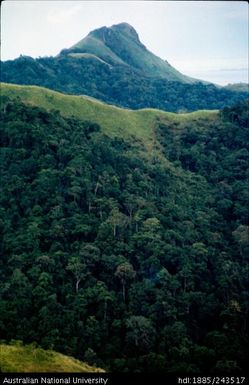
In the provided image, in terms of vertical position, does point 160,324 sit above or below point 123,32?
below

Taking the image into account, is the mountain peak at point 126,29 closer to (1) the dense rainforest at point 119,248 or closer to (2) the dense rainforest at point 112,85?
(2) the dense rainforest at point 112,85

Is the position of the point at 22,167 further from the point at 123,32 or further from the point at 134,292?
the point at 123,32

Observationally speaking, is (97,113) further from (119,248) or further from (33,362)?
(33,362)

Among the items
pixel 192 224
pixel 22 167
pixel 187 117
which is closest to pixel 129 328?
pixel 192 224

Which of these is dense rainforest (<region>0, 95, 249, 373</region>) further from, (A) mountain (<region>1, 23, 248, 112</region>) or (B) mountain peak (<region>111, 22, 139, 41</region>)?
(B) mountain peak (<region>111, 22, 139, 41</region>)

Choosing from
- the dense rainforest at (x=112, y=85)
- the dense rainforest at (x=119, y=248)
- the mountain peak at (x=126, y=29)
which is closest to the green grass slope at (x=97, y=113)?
the dense rainforest at (x=119, y=248)

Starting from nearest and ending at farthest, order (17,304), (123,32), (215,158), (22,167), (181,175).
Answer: (17,304) → (22,167) → (181,175) → (215,158) → (123,32)

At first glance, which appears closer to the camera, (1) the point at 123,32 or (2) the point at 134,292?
(2) the point at 134,292
